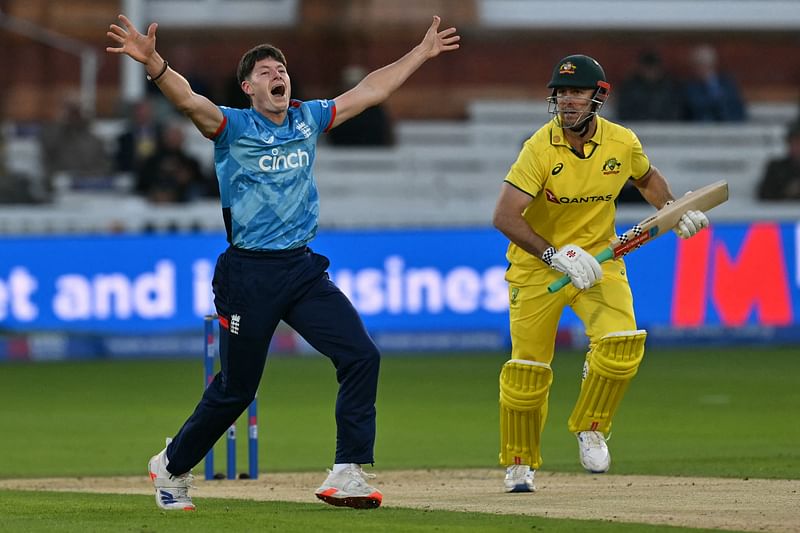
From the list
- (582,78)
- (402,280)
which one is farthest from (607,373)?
(402,280)

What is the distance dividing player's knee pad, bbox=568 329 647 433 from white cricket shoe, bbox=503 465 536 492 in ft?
1.40

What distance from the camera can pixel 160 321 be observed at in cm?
1822

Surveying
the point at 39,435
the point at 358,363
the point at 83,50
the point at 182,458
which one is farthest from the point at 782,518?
the point at 83,50

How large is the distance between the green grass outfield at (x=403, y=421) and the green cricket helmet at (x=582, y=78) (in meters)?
2.39

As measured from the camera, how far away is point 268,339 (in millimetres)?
8719

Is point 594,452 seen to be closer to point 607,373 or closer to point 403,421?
point 607,373

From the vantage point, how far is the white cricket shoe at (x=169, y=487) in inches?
A: 347

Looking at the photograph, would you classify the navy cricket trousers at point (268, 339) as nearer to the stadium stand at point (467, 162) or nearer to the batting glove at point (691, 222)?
the batting glove at point (691, 222)

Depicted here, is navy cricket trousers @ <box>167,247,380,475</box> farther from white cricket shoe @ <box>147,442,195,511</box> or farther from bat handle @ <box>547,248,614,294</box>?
bat handle @ <box>547,248,614,294</box>

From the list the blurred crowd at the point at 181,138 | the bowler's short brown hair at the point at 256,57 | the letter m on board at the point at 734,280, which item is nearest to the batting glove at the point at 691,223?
the bowler's short brown hair at the point at 256,57

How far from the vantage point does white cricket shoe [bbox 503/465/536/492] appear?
9836 millimetres

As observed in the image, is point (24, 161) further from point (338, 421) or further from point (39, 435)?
point (338, 421)

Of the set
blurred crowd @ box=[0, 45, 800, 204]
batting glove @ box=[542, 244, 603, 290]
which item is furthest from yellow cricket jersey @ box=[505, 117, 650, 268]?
blurred crowd @ box=[0, 45, 800, 204]

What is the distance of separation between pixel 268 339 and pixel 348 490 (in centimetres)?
81
